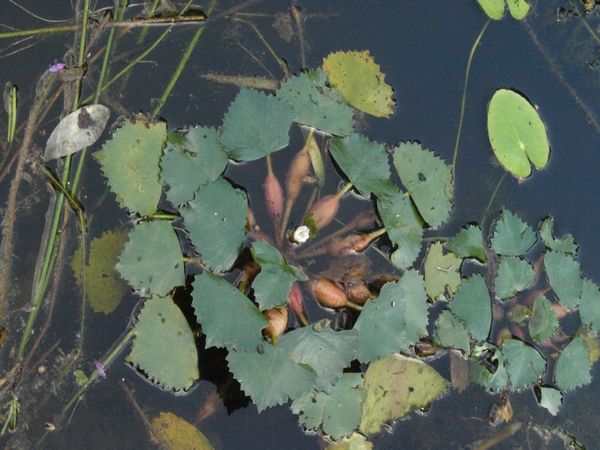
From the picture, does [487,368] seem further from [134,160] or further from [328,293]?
[134,160]

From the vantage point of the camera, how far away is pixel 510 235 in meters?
2.39

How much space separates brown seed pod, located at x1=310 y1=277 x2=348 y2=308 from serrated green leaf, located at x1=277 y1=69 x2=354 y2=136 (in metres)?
0.64

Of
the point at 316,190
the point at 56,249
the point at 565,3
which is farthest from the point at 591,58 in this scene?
the point at 56,249

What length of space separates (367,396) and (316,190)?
92 centimetres

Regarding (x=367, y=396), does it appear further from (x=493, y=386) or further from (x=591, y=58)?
(x=591, y=58)

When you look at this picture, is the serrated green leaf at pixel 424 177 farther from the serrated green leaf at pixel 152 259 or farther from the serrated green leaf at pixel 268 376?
the serrated green leaf at pixel 152 259

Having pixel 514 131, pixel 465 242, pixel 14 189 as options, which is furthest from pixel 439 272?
pixel 14 189

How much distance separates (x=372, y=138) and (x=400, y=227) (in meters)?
0.45

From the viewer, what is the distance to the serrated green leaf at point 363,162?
218cm

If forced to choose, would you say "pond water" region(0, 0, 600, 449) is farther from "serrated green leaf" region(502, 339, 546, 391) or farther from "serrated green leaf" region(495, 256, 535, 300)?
"serrated green leaf" region(495, 256, 535, 300)

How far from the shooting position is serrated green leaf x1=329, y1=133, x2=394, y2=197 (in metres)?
2.18

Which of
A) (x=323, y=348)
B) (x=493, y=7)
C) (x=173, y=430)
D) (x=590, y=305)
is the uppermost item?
(x=493, y=7)

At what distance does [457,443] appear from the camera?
244 centimetres

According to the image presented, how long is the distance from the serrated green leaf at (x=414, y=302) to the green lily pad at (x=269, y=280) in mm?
512
